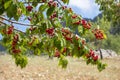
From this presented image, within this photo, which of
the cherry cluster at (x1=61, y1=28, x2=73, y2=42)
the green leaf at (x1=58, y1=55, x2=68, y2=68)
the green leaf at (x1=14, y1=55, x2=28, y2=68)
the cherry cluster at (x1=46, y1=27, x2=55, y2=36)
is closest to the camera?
the cherry cluster at (x1=46, y1=27, x2=55, y2=36)

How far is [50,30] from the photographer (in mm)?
5496

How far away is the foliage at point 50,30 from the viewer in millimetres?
5117

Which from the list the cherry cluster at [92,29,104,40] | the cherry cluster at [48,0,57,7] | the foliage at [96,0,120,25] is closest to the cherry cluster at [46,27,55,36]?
the cherry cluster at [48,0,57,7]

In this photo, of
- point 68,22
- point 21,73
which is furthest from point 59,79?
point 68,22

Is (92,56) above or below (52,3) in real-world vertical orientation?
below

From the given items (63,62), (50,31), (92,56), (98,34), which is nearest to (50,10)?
(50,31)

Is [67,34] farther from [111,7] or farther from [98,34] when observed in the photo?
[111,7]

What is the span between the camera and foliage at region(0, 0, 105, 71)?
16.8 feet

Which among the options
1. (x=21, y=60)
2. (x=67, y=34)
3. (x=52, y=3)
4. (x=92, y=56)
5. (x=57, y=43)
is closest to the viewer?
(x=57, y=43)

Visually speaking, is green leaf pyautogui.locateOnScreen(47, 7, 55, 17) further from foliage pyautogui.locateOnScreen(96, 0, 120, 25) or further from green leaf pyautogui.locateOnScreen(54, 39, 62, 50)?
foliage pyautogui.locateOnScreen(96, 0, 120, 25)

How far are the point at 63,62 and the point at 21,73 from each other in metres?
13.9

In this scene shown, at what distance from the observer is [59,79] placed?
1972 centimetres

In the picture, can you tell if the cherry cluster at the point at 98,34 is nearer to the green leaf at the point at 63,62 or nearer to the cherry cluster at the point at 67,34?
the cherry cluster at the point at 67,34

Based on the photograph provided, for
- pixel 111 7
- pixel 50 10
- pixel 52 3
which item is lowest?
pixel 111 7
